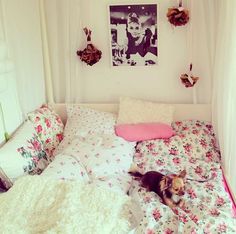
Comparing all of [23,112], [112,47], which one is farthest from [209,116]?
[23,112]

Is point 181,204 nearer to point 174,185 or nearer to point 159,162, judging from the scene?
point 174,185

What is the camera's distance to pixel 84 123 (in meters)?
2.67

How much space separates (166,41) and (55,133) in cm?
119

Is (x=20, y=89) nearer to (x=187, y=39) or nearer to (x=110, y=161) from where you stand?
(x=110, y=161)

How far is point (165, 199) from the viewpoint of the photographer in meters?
1.81

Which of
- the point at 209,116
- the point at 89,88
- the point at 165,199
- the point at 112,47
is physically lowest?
the point at 165,199

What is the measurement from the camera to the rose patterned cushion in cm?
201

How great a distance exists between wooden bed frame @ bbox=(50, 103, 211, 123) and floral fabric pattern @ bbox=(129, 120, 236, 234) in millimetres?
114

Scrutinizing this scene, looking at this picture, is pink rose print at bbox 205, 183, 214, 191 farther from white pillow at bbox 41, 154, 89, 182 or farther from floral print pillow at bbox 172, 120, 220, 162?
white pillow at bbox 41, 154, 89, 182

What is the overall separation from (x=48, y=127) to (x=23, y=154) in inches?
19.0

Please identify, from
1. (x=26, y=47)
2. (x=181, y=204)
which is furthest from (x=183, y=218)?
(x=26, y=47)

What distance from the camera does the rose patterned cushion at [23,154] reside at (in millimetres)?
2014

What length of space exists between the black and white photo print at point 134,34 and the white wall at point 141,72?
0.05m

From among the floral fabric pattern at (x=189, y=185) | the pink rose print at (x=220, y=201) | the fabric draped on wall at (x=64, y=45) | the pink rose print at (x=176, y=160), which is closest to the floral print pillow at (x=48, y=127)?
the fabric draped on wall at (x=64, y=45)
